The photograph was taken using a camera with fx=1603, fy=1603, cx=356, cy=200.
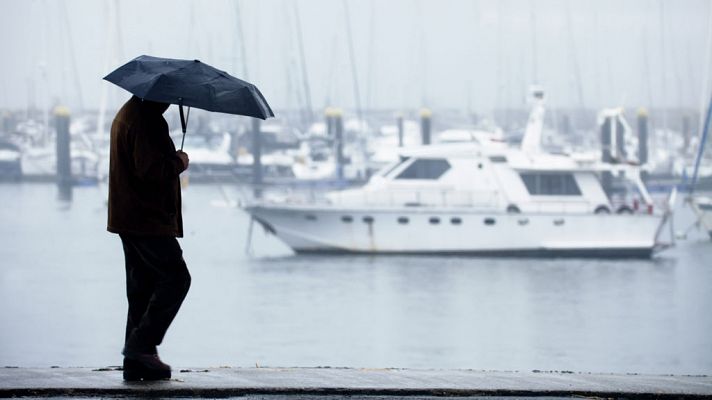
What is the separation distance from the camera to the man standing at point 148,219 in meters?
6.89

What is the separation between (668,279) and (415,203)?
629cm

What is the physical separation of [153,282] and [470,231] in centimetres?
3260

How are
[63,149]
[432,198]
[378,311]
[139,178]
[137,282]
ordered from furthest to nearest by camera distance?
1. [63,149]
2. [432,198]
3. [378,311]
4. [137,282]
5. [139,178]

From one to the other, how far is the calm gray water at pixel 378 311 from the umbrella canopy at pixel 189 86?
1299 cm

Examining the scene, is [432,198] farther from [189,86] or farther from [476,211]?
[189,86]

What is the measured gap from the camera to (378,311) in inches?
1147

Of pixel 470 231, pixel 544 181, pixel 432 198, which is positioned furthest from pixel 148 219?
pixel 470 231

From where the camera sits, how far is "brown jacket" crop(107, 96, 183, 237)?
22.6 ft

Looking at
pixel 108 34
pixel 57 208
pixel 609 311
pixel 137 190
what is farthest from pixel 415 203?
pixel 108 34

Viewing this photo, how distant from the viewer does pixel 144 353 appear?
22.7 ft

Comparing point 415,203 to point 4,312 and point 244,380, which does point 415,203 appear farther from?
point 244,380

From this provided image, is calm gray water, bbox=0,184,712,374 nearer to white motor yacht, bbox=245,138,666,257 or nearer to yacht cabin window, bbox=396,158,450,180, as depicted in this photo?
white motor yacht, bbox=245,138,666,257

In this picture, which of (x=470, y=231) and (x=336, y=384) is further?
(x=470, y=231)

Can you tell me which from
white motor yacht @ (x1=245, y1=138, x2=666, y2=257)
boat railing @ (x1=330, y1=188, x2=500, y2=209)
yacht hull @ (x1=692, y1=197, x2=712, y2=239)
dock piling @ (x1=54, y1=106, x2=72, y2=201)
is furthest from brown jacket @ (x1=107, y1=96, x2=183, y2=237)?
dock piling @ (x1=54, y1=106, x2=72, y2=201)
